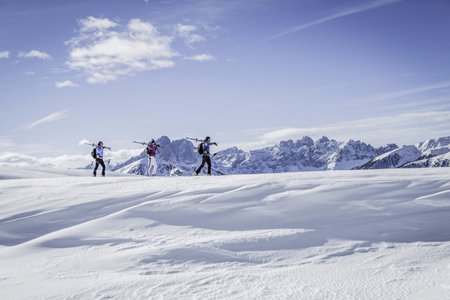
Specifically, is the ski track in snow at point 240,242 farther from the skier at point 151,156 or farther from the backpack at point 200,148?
the skier at point 151,156

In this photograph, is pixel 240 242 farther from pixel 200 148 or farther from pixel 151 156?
pixel 151 156

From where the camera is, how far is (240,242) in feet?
19.5

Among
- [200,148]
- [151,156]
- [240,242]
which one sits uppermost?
[200,148]

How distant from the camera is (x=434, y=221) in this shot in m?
6.52

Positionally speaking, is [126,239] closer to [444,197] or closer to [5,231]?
[5,231]

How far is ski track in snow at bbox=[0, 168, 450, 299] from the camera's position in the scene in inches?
169

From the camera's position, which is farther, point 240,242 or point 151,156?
point 151,156

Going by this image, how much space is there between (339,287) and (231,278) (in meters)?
1.25

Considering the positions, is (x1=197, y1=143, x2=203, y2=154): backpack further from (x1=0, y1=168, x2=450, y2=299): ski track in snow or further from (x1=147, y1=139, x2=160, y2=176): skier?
(x1=0, y1=168, x2=450, y2=299): ski track in snow

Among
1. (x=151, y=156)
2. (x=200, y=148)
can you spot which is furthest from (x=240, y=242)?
(x=151, y=156)

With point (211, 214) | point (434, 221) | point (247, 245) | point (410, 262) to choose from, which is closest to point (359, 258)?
point (410, 262)

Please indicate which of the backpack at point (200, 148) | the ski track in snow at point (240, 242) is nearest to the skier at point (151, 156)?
the backpack at point (200, 148)

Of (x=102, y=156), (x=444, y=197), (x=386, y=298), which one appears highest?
(x=102, y=156)

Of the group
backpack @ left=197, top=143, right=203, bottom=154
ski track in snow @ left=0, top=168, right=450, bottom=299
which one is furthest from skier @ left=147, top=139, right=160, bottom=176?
ski track in snow @ left=0, top=168, right=450, bottom=299
